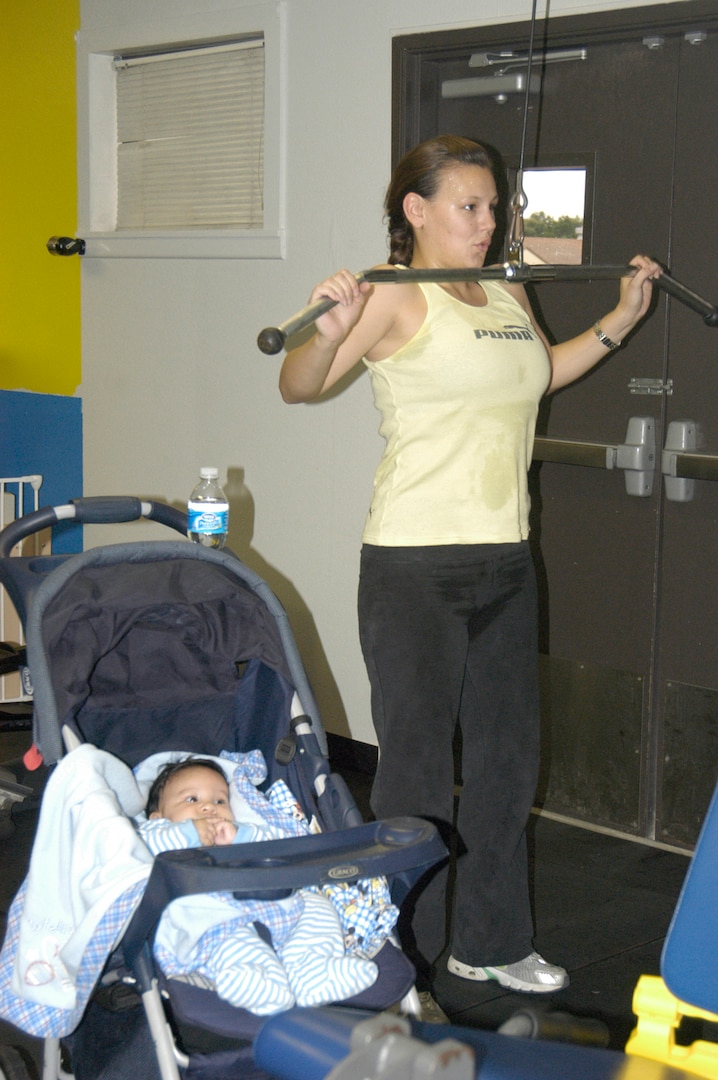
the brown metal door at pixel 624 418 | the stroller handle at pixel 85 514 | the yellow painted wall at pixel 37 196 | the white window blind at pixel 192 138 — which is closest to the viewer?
the stroller handle at pixel 85 514

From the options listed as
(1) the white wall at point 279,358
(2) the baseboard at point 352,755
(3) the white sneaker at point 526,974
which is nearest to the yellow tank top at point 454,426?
→ (3) the white sneaker at point 526,974

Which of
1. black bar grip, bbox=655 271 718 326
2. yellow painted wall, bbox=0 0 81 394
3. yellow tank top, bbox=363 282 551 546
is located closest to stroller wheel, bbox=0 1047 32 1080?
yellow tank top, bbox=363 282 551 546

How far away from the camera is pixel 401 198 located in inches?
95.0

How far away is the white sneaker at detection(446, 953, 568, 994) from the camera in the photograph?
8.63 ft

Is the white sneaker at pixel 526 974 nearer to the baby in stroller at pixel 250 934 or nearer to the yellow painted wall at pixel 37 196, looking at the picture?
the baby in stroller at pixel 250 934

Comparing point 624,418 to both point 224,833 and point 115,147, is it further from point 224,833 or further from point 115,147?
point 115,147

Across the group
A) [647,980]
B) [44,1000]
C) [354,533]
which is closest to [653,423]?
[354,533]

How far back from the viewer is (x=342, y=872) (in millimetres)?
1633

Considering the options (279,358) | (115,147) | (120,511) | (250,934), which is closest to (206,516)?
(120,511)

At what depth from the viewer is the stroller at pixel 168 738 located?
5.55ft

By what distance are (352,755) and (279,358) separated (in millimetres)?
1315

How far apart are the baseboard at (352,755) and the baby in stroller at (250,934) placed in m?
1.89

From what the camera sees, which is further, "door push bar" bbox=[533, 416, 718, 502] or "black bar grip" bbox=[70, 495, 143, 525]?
"door push bar" bbox=[533, 416, 718, 502]

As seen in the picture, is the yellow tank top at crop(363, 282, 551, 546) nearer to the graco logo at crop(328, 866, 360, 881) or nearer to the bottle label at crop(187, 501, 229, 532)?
the bottle label at crop(187, 501, 229, 532)
